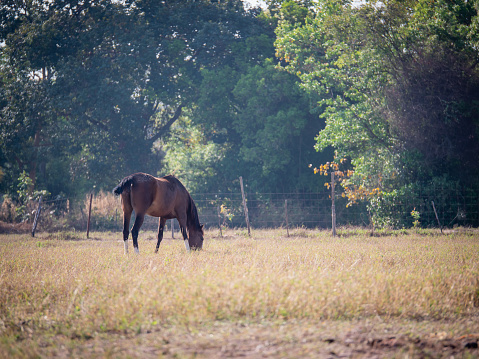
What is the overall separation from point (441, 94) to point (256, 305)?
689 inches

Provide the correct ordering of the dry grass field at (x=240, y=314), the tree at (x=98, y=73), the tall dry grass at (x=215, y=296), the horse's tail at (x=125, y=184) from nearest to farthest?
the dry grass field at (x=240, y=314) < the tall dry grass at (x=215, y=296) < the horse's tail at (x=125, y=184) < the tree at (x=98, y=73)

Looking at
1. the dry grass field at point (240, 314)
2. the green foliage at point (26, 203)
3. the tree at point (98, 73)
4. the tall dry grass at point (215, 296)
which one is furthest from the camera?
the tree at point (98, 73)

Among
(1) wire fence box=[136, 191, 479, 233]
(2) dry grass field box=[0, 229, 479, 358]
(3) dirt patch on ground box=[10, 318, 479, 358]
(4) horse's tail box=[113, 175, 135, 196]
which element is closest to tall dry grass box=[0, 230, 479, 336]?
(2) dry grass field box=[0, 229, 479, 358]

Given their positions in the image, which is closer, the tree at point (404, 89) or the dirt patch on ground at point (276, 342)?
the dirt patch on ground at point (276, 342)

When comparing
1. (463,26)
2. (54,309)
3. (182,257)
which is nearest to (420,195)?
(463,26)

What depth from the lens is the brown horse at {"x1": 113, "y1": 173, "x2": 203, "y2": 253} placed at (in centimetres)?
1195

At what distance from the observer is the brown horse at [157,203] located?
39.2 ft

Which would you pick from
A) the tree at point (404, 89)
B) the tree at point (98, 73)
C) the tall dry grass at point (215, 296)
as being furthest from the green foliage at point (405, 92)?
the tall dry grass at point (215, 296)

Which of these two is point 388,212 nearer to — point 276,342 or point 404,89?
point 404,89

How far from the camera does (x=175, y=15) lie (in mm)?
28172

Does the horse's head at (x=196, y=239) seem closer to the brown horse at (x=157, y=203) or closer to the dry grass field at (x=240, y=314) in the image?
the brown horse at (x=157, y=203)

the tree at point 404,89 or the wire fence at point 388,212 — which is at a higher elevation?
the tree at point 404,89

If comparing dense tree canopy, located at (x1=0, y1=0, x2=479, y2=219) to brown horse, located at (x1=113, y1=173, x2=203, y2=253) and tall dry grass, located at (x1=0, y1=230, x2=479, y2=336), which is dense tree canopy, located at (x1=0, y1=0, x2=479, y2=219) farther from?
tall dry grass, located at (x1=0, y1=230, x2=479, y2=336)

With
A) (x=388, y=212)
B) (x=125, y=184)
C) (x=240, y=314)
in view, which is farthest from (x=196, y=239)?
(x=388, y=212)
